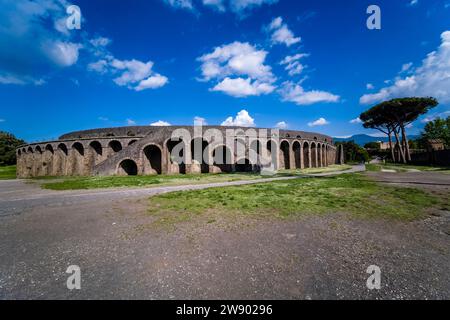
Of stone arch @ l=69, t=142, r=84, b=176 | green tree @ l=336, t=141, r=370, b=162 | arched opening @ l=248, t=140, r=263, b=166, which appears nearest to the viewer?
arched opening @ l=248, t=140, r=263, b=166

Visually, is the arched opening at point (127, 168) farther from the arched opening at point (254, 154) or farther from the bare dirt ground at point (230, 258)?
the bare dirt ground at point (230, 258)

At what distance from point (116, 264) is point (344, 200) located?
302 inches

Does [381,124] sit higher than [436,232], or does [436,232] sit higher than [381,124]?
[381,124]

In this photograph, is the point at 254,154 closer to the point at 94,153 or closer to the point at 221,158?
the point at 221,158

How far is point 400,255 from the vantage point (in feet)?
10.8

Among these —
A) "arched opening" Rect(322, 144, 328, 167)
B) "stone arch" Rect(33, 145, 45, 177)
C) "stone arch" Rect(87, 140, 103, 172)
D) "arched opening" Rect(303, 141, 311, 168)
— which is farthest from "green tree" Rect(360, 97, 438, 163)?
"stone arch" Rect(33, 145, 45, 177)

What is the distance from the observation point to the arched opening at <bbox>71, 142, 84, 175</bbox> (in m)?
28.7

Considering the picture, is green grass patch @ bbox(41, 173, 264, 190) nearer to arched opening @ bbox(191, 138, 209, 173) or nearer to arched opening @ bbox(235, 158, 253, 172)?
arched opening @ bbox(235, 158, 253, 172)

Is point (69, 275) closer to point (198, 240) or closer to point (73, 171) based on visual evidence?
point (198, 240)

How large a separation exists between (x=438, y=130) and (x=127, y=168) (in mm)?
66512

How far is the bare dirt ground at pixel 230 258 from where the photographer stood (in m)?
2.49

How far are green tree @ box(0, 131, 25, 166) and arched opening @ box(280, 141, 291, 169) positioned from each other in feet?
231

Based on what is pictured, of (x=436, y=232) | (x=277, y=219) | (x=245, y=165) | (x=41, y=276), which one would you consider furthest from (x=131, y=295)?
(x=245, y=165)

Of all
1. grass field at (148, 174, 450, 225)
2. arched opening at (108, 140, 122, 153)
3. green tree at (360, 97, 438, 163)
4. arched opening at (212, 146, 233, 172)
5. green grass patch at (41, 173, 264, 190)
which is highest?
green tree at (360, 97, 438, 163)
